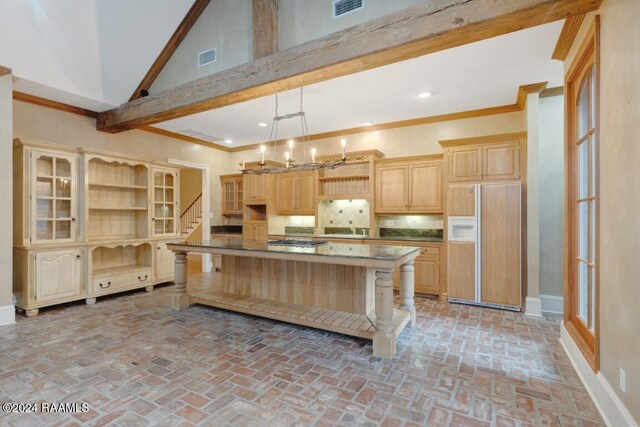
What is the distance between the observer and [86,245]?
4359mm

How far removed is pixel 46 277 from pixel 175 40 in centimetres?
344

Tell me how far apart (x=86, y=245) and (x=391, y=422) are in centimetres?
452

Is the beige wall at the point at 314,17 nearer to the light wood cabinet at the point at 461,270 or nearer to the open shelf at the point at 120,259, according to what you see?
the light wood cabinet at the point at 461,270

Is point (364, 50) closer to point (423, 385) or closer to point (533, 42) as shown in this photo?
point (533, 42)

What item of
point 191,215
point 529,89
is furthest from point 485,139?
point 191,215

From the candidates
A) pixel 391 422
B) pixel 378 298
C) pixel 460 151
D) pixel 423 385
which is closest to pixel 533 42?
pixel 460 151

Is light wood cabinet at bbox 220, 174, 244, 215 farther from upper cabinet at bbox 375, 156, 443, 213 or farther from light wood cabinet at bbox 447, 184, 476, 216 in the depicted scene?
light wood cabinet at bbox 447, 184, 476, 216

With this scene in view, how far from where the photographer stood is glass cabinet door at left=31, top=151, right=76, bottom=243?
3.97 m

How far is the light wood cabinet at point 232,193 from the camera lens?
283 inches

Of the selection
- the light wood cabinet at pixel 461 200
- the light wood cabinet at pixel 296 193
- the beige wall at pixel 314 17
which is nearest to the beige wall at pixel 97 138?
the light wood cabinet at pixel 296 193

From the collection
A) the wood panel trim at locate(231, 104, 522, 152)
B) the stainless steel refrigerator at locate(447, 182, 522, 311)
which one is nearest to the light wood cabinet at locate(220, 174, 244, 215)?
the wood panel trim at locate(231, 104, 522, 152)

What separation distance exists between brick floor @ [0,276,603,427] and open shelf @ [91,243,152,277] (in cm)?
120

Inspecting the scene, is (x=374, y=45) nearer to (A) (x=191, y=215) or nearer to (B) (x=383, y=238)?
(B) (x=383, y=238)

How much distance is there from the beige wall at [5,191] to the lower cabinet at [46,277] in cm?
24
